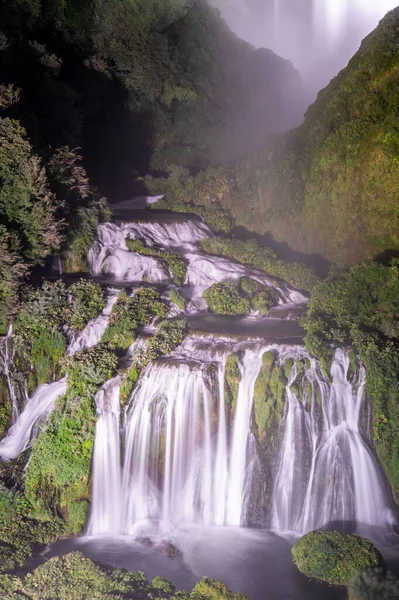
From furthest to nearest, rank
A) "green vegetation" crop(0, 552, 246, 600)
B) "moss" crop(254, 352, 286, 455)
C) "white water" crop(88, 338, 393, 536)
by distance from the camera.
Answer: "moss" crop(254, 352, 286, 455)
"white water" crop(88, 338, 393, 536)
"green vegetation" crop(0, 552, 246, 600)

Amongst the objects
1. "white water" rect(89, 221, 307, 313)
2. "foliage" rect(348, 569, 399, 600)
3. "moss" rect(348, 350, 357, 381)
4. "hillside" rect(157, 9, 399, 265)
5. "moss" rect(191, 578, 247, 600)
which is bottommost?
"moss" rect(191, 578, 247, 600)

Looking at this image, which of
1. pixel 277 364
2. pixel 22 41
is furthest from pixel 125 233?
pixel 22 41

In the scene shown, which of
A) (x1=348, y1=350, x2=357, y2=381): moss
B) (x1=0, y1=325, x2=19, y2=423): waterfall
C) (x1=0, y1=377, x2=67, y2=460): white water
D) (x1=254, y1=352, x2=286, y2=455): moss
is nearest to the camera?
(x1=254, y1=352, x2=286, y2=455): moss

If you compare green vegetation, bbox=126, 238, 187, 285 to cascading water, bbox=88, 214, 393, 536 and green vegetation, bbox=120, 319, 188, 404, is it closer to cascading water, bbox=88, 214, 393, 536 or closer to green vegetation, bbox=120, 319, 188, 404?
green vegetation, bbox=120, 319, 188, 404

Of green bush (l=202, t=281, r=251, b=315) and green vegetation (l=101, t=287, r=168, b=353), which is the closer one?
green vegetation (l=101, t=287, r=168, b=353)

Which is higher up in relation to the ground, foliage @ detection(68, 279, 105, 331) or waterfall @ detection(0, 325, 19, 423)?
foliage @ detection(68, 279, 105, 331)

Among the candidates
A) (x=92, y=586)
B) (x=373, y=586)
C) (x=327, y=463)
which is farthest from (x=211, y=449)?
(x=373, y=586)

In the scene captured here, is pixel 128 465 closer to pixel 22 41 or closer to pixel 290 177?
pixel 290 177

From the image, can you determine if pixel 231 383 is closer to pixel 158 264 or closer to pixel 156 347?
pixel 156 347

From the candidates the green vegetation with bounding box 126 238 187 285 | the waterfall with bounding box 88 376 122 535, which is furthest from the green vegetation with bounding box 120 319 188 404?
the green vegetation with bounding box 126 238 187 285
